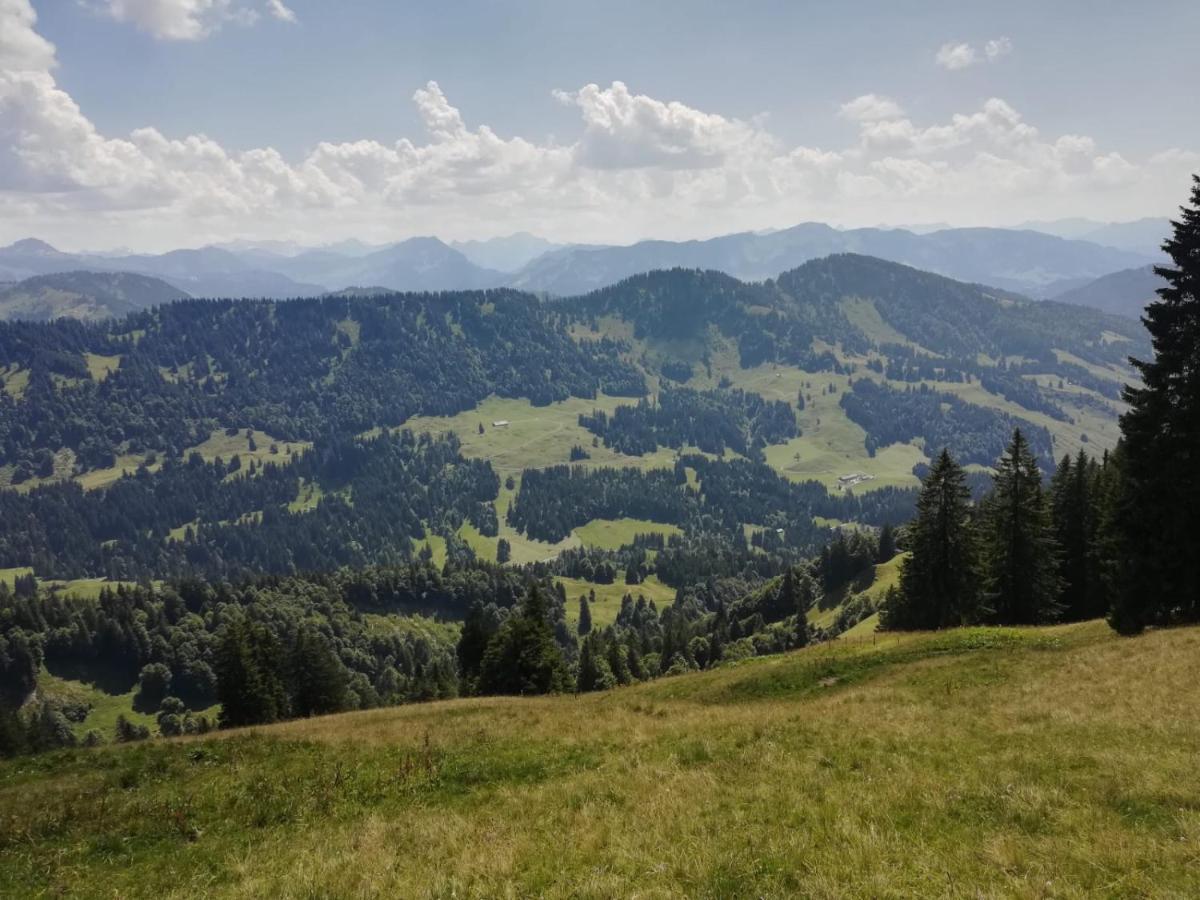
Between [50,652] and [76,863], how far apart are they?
20941 cm

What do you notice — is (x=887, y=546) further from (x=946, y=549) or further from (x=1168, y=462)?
(x=1168, y=462)

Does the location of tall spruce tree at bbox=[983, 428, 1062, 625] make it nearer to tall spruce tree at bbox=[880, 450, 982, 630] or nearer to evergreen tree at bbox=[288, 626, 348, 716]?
tall spruce tree at bbox=[880, 450, 982, 630]

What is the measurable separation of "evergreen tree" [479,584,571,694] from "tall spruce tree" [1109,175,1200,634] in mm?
46667

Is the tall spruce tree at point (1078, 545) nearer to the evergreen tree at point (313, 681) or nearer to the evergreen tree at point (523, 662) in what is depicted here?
the evergreen tree at point (523, 662)

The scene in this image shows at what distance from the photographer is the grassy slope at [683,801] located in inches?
404

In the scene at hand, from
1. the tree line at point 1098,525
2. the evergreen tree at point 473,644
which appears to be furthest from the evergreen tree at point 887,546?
the evergreen tree at point 473,644

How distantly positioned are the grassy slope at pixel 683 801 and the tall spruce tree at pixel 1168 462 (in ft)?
35.8

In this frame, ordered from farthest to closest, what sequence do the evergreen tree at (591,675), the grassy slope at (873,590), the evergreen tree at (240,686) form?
the grassy slope at (873,590), the evergreen tree at (591,675), the evergreen tree at (240,686)

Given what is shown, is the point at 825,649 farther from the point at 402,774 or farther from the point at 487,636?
the point at 487,636

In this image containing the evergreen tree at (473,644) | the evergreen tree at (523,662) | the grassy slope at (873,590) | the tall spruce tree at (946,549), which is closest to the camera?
the tall spruce tree at (946,549)

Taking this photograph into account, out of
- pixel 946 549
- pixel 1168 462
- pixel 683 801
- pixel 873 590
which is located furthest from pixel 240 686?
pixel 873 590

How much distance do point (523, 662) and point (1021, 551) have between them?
160ft

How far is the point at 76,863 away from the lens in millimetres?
15211

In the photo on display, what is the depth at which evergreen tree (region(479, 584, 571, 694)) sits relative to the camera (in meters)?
65.3
